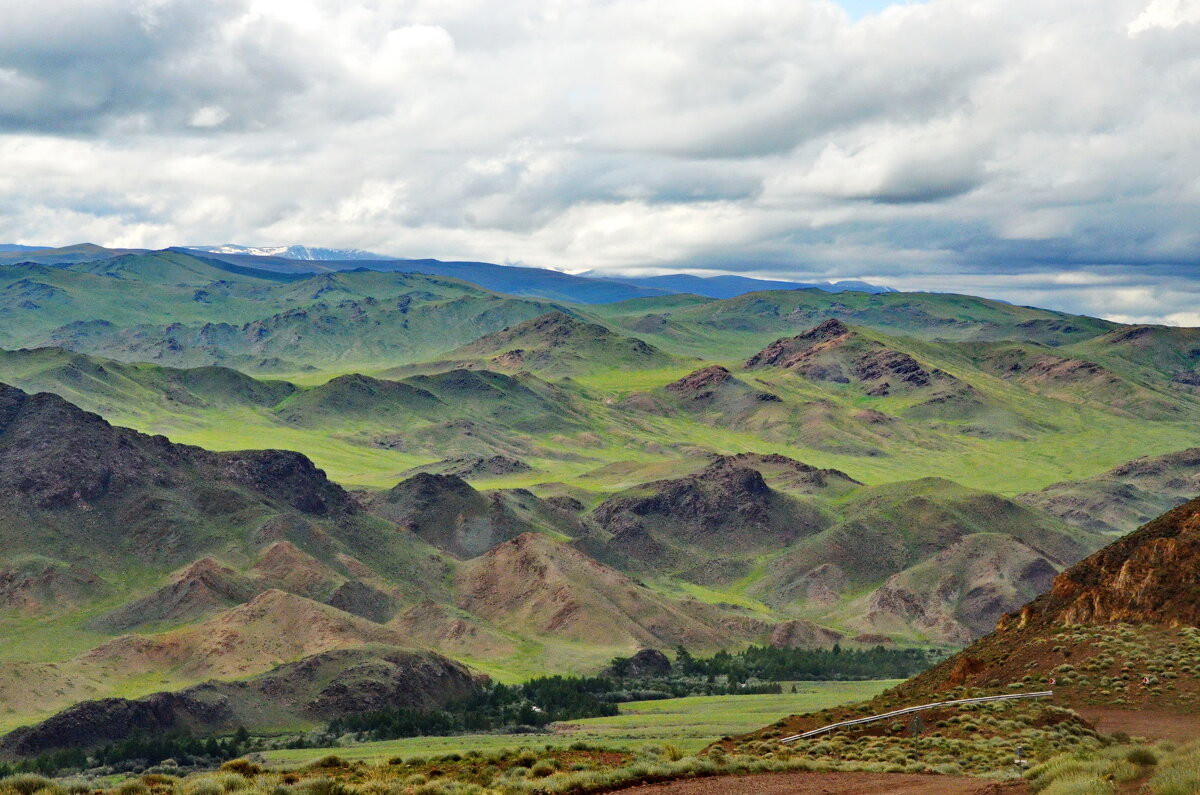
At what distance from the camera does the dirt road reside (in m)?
31.6

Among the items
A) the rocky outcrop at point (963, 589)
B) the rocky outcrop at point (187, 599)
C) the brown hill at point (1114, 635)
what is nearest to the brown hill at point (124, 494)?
the rocky outcrop at point (187, 599)

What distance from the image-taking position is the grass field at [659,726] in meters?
98.5

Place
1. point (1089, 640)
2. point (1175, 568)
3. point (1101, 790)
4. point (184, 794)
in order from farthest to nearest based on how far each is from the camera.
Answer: point (1175, 568), point (1089, 640), point (184, 794), point (1101, 790)

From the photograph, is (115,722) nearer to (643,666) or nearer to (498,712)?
(498,712)

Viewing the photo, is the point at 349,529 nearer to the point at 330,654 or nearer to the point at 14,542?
the point at 14,542

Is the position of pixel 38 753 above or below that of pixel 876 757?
below

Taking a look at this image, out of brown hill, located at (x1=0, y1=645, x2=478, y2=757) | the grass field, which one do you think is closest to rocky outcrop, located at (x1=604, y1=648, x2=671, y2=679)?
the grass field

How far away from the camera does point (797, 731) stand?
48969 millimetres

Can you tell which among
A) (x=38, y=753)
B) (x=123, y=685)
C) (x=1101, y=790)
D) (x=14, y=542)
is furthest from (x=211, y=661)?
(x=1101, y=790)

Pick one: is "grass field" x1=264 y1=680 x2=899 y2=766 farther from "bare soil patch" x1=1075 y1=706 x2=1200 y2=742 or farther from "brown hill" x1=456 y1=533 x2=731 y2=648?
"bare soil patch" x1=1075 y1=706 x2=1200 y2=742

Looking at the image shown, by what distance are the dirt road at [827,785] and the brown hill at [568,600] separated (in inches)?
4870

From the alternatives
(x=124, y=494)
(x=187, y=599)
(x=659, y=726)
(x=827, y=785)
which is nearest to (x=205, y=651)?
(x=187, y=599)

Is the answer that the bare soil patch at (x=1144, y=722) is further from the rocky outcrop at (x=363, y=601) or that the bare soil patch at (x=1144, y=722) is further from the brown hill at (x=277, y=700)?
the rocky outcrop at (x=363, y=601)

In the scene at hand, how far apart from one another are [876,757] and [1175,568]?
24.6m
